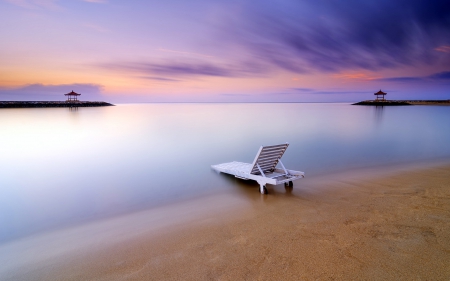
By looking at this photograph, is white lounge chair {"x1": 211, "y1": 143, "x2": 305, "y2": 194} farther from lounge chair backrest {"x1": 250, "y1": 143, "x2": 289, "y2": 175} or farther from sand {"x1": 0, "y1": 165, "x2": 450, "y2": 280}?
sand {"x1": 0, "y1": 165, "x2": 450, "y2": 280}

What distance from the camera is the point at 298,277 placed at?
351 cm

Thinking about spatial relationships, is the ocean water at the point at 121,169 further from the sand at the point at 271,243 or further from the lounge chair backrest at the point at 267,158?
the sand at the point at 271,243

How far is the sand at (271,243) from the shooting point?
3.67 m

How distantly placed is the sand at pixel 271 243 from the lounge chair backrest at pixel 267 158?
54.9 inches

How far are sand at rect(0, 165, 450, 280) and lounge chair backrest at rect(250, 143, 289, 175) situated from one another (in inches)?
54.9

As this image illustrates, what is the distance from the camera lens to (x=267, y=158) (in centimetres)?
782

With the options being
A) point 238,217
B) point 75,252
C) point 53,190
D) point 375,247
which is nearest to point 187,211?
point 238,217

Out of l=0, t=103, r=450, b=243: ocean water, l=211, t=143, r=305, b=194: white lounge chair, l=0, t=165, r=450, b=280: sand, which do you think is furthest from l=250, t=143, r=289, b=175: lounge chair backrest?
l=0, t=165, r=450, b=280: sand

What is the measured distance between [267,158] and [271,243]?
3669 millimetres

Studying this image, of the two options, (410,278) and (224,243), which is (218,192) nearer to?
(224,243)

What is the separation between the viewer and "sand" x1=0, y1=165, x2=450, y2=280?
367cm

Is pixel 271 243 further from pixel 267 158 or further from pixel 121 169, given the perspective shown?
pixel 121 169

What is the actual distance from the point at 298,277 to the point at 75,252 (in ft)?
12.4

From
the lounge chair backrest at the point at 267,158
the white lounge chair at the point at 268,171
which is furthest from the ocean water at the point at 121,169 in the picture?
the lounge chair backrest at the point at 267,158
